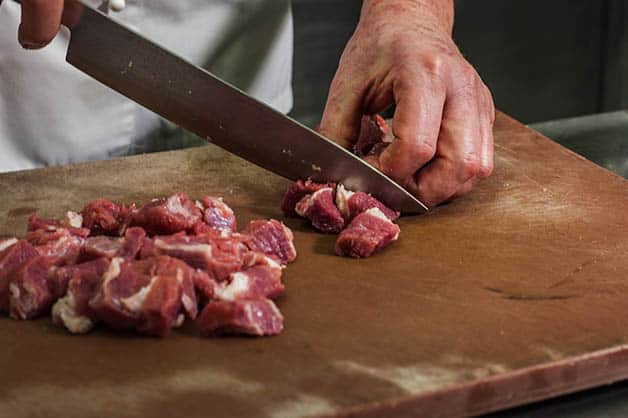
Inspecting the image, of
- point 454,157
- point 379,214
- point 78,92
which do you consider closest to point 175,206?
point 379,214

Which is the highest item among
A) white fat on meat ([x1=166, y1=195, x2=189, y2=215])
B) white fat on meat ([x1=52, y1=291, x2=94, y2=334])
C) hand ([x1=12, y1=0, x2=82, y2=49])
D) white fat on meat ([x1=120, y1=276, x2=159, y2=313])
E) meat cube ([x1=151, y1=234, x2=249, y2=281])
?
hand ([x1=12, y1=0, x2=82, y2=49])

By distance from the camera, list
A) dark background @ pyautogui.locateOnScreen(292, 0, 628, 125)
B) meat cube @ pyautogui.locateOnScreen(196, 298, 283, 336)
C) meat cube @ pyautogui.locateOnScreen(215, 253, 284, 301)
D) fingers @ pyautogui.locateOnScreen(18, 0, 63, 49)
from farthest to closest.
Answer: dark background @ pyautogui.locateOnScreen(292, 0, 628, 125) < fingers @ pyautogui.locateOnScreen(18, 0, 63, 49) < meat cube @ pyautogui.locateOnScreen(215, 253, 284, 301) < meat cube @ pyautogui.locateOnScreen(196, 298, 283, 336)

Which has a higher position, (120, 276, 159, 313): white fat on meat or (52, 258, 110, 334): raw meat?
(120, 276, 159, 313): white fat on meat

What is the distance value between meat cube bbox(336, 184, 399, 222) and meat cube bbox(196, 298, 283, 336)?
0.53 m

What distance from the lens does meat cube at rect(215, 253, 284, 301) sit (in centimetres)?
208

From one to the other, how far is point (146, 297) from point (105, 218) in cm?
45

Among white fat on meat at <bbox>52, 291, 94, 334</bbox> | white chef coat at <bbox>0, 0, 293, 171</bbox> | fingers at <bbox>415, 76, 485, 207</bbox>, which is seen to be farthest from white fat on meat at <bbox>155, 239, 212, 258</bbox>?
white chef coat at <bbox>0, 0, 293, 171</bbox>

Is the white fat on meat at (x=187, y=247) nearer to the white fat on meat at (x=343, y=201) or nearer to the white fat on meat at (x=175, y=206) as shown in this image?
the white fat on meat at (x=175, y=206)

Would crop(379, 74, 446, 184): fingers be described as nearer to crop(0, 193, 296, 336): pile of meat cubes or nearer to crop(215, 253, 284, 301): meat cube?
crop(0, 193, 296, 336): pile of meat cubes

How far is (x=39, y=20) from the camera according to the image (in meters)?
2.20

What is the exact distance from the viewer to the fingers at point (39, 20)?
218cm

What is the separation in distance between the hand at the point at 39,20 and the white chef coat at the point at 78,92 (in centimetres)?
78

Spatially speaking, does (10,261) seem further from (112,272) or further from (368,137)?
(368,137)

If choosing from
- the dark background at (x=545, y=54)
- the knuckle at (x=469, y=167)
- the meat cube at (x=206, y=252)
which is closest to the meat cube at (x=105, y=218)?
the meat cube at (x=206, y=252)
